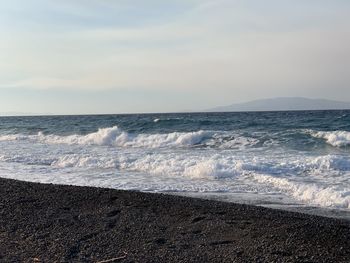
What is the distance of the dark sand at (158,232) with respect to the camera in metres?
5.42

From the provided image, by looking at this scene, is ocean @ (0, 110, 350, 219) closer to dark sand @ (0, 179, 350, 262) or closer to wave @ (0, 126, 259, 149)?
wave @ (0, 126, 259, 149)

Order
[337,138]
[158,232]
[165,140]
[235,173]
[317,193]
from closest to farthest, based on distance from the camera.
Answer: [158,232] → [317,193] → [235,173] → [337,138] → [165,140]

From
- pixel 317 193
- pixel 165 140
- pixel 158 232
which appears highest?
pixel 165 140

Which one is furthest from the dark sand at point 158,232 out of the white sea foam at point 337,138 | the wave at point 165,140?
the white sea foam at point 337,138

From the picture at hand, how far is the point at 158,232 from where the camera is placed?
20.7 ft

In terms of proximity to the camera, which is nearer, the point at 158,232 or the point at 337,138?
the point at 158,232

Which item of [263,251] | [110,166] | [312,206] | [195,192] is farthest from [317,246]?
[110,166]

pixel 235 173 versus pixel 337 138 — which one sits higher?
pixel 337 138

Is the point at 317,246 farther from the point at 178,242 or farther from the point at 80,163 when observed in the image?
the point at 80,163

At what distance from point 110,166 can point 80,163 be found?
134 centimetres

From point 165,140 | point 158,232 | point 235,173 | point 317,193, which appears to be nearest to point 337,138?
point 165,140

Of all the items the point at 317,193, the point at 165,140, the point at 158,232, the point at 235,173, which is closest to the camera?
the point at 158,232

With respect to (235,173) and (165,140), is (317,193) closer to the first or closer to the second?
(235,173)

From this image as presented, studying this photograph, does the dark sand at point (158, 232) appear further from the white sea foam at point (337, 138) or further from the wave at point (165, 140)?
the white sea foam at point (337, 138)
